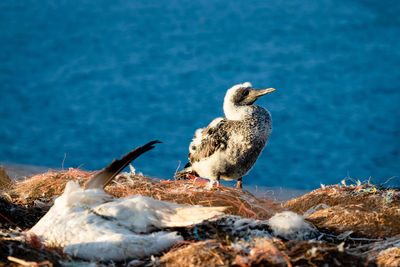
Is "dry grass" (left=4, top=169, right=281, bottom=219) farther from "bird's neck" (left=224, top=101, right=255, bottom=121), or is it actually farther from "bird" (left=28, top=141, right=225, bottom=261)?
"bird" (left=28, top=141, right=225, bottom=261)

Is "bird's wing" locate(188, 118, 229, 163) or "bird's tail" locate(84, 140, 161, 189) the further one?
"bird's wing" locate(188, 118, 229, 163)

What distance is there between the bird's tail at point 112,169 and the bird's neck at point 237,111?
2116mm

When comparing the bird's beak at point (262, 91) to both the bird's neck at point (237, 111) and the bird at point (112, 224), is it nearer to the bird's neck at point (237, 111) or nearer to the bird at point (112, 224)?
the bird's neck at point (237, 111)

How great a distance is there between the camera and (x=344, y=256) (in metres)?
4.35

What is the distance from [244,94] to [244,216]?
2102mm

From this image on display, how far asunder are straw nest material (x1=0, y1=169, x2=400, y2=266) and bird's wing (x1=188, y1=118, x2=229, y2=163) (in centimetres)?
45

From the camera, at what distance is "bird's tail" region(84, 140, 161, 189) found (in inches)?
215

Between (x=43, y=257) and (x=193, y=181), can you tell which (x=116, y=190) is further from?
(x=43, y=257)

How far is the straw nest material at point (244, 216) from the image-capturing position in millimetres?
4258

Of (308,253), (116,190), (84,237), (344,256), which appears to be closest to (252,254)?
(308,253)

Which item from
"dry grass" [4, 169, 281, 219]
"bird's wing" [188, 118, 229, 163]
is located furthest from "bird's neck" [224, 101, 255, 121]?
"dry grass" [4, 169, 281, 219]

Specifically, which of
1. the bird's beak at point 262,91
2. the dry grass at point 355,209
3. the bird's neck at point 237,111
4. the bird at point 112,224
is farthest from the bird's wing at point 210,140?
the bird at point 112,224

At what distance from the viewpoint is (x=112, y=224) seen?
482 cm

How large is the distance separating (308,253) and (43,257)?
7.49ft
